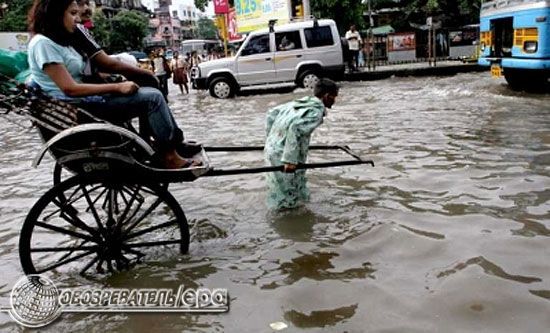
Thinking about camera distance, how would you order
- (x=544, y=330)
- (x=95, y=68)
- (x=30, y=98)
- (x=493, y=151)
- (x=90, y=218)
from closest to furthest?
(x=544, y=330) < (x=30, y=98) < (x=95, y=68) < (x=90, y=218) < (x=493, y=151)

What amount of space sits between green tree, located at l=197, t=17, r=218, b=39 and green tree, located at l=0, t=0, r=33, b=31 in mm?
81362

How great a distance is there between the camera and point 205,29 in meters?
130

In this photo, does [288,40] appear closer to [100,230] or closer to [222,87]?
[222,87]

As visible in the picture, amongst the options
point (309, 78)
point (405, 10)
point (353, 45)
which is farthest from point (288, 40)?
point (405, 10)

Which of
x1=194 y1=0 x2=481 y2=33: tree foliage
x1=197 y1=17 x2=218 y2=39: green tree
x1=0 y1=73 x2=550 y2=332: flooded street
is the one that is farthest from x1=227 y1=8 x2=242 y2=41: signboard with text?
x1=197 y1=17 x2=218 y2=39: green tree

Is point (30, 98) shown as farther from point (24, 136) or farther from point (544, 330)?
point (24, 136)

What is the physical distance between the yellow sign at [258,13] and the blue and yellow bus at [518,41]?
959cm

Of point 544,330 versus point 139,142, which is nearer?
point 544,330

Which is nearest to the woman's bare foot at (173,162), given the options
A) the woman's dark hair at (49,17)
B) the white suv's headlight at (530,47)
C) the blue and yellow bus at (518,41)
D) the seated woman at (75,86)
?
the seated woman at (75,86)

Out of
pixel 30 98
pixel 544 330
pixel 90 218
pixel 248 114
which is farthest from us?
pixel 248 114

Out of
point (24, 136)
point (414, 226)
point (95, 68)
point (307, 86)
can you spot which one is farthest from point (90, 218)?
point (307, 86)

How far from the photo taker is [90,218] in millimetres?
5156

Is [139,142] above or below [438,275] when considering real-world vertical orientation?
above

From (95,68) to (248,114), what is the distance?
314 inches
